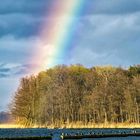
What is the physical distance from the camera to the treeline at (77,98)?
122 meters

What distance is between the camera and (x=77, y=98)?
432ft

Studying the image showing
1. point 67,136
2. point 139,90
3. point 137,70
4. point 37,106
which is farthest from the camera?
point 137,70

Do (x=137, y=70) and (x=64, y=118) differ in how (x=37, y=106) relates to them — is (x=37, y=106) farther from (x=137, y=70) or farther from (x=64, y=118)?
(x=137, y=70)

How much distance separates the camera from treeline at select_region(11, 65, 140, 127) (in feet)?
400

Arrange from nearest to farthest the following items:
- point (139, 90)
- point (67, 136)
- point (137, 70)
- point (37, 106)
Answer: point (67, 136), point (139, 90), point (37, 106), point (137, 70)

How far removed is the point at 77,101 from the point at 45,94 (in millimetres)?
10438

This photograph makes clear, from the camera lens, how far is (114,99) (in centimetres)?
12381

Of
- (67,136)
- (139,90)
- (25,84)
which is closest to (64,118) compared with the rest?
(25,84)

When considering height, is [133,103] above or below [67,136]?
above

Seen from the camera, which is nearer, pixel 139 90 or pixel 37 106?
pixel 139 90

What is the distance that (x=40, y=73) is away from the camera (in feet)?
472

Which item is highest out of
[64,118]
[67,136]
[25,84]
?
[25,84]

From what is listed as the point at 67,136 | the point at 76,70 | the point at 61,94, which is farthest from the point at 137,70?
the point at 67,136

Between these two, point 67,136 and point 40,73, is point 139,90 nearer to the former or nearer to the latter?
point 40,73
